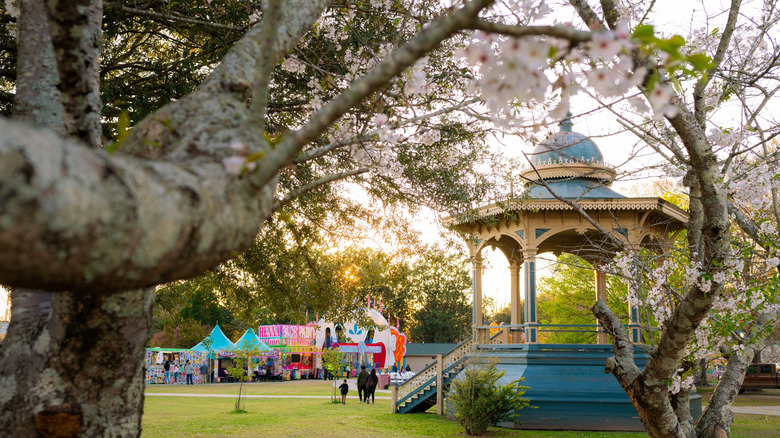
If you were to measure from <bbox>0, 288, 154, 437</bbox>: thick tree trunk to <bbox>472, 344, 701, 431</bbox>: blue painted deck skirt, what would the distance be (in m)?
12.7

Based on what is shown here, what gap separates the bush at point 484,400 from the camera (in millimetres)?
13039

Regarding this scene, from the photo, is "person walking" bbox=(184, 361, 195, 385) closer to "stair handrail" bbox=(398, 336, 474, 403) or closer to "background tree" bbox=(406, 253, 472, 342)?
"stair handrail" bbox=(398, 336, 474, 403)

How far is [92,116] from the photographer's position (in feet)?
7.61

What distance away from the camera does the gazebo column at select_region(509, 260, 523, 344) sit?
1662cm

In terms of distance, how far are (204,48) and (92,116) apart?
5.17 m

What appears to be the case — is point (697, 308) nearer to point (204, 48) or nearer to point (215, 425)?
point (204, 48)

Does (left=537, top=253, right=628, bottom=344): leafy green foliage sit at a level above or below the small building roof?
above

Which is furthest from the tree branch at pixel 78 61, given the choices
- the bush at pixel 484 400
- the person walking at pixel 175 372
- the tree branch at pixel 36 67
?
the person walking at pixel 175 372

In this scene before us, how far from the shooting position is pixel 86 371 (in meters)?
2.32

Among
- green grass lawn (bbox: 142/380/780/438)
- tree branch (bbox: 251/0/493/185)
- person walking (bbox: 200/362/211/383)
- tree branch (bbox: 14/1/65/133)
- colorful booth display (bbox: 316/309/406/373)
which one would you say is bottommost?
person walking (bbox: 200/362/211/383)

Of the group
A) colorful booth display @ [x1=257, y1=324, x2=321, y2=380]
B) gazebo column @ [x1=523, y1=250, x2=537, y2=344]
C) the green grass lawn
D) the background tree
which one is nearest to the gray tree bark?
the green grass lawn

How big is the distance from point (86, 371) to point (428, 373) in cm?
1618

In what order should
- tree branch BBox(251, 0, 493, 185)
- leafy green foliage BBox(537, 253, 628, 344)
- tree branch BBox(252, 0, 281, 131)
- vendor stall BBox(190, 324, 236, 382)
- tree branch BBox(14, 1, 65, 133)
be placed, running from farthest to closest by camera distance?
vendor stall BBox(190, 324, 236, 382) < leafy green foliage BBox(537, 253, 628, 344) < tree branch BBox(14, 1, 65, 133) < tree branch BBox(252, 0, 281, 131) < tree branch BBox(251, 0, 493, 185)

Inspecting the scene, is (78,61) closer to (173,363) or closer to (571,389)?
(571,389)
